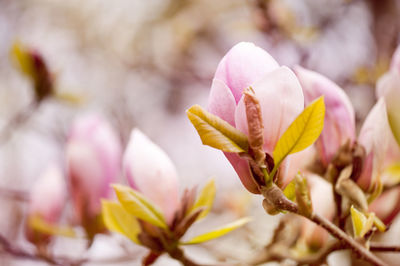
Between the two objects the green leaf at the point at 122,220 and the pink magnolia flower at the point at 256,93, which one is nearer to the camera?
the pink magnolia flower at the point at 256,93

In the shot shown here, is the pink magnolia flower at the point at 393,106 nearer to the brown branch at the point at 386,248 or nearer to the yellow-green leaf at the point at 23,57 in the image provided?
the brown branch at the point at 386,248

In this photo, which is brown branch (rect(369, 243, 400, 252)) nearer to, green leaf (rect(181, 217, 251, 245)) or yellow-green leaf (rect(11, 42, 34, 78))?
green leaf (rect(181, 217, 251, 245))

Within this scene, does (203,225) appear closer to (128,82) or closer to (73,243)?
(73,243)

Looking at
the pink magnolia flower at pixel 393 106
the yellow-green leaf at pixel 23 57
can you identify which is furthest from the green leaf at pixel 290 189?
the yellow-green leaf at pixel 23 57

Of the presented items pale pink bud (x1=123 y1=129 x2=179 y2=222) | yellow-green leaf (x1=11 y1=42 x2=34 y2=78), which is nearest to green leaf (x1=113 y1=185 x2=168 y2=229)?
pale pink bud (x1=123 y1=129 x2=179 y2=222)

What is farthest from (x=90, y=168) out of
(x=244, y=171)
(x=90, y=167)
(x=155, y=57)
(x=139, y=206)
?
(x=155, y=57)

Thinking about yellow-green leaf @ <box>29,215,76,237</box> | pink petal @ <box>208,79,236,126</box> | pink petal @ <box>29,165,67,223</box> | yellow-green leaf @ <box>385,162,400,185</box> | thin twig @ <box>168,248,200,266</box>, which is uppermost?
pink petal @ <box>208,79,236,126</box>
